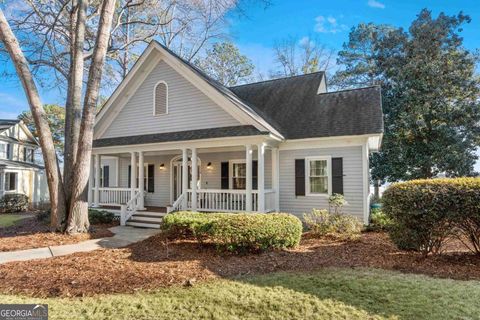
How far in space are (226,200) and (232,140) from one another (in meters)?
2.50

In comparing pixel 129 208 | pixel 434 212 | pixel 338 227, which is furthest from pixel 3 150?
pixel 434 212

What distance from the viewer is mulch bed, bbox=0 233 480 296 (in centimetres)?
496

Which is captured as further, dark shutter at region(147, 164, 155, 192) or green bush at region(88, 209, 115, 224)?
dark shutter at region(147, 164, 155, 192)

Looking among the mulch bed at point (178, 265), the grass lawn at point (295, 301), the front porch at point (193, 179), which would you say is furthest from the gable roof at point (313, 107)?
the grass lawn at point (295, 301)

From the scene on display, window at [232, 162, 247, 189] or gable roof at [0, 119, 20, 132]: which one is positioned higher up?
gable roof at [0, 119, 20, 132]

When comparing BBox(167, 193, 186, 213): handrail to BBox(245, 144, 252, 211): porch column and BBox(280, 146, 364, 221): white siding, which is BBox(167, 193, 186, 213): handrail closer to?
BBox(245, 144, 252, 211): porch column

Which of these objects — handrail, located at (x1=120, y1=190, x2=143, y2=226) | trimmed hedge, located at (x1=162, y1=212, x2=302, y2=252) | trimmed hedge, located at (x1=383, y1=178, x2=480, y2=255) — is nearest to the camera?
trimmed hedge, located at (x1=383, y1=178, x2=480, y2=255)

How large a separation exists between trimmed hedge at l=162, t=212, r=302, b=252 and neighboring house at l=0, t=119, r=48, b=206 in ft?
66.8

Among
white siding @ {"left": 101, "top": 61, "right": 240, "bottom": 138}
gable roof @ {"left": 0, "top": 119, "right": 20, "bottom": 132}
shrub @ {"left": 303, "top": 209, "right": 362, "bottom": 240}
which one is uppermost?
gable roof @ {"left": 0, "top": 119, "right": 20, "bottom": 132}

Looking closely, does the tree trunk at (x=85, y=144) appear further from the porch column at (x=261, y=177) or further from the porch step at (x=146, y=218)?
the porch column at (x=261, y=177)

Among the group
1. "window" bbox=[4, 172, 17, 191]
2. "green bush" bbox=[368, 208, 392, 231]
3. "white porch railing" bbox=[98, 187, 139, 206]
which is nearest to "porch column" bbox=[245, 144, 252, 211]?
"green bush" bbox=[368, 208, 392, 231]

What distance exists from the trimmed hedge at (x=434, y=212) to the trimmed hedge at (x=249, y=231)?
2.41m

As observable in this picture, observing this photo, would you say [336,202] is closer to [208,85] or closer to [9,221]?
[208,85]

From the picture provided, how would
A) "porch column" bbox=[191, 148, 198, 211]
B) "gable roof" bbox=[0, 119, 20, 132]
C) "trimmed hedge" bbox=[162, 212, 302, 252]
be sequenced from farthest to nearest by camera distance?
"gable roof" bbox=[0, 119, 20, 132]
"porch column" bbox=[191, 148, 198, 211]
"trimmed hedge" bbox=[162, 212, 302, 252]
